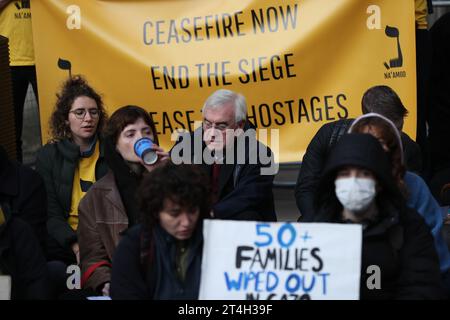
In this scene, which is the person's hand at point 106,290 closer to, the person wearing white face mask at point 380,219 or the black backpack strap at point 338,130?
the person wearing white face mask at point 380,219

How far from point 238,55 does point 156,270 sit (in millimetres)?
Result: 3090

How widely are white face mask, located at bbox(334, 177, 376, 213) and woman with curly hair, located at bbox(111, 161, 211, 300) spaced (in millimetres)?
585

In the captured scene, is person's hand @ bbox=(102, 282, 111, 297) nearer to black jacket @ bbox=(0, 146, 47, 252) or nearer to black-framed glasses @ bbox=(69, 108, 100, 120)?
black jacket @ bbox=(0, 146, 47, 252)

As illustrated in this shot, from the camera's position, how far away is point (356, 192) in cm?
470

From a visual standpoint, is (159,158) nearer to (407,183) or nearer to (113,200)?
(113,200)

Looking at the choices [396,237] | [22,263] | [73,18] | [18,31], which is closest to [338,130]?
[396,237]

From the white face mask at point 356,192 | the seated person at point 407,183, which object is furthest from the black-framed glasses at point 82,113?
the white face mask at point 356,192

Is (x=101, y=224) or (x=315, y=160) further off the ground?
(x=315, y=160)

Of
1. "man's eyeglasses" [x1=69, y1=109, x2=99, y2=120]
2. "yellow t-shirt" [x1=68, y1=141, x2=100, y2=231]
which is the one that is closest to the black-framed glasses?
"man's eyeglasses" [x1=69, y1=109, x2=99, y2=120]

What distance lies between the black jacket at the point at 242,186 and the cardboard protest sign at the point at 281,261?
110 centimetres

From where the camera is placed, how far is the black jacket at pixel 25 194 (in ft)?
18.9
